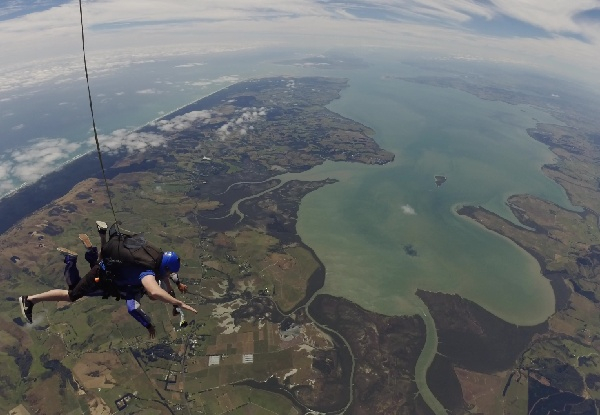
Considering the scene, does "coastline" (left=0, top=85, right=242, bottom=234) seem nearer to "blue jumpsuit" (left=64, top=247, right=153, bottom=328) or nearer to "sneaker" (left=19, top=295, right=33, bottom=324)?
"sneaker" (left=19, top=295, right=33, bottom=324)

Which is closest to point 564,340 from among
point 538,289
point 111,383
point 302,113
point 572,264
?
point 538,289

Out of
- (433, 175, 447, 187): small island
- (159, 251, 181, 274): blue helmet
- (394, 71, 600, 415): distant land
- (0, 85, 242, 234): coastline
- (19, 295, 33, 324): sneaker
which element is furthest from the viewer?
(433, 175, 447, 187): small island

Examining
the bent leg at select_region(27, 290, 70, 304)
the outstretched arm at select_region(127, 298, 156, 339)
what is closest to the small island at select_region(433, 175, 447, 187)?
the outstretched arm at select_region(127, 298, 156, 339)

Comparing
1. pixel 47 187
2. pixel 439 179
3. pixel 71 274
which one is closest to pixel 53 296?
pixel 71 274

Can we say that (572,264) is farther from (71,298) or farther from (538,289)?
(71,298)

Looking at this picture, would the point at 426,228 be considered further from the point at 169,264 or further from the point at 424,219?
the point at 169,264
